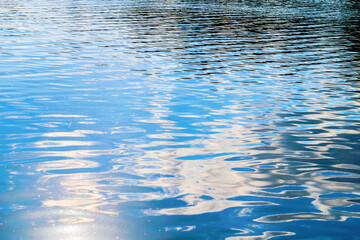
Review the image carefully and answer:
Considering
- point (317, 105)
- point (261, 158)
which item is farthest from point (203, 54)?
point (261, 158)

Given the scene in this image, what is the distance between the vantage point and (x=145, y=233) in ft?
25.2

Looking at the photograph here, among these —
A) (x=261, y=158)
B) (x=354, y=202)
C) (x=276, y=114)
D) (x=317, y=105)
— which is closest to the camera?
(x=354, y=202)

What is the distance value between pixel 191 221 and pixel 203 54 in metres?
20.0

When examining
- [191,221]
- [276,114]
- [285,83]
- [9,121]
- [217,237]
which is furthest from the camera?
[285,83]

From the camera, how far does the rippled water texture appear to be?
8172mm

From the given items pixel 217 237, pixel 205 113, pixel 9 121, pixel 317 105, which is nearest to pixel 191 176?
pixel 217 237

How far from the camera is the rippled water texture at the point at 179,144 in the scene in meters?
8.17

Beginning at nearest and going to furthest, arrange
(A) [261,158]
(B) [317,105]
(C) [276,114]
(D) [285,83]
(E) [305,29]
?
(A) [261,158]
(C) [276,114]
(B) [317,105]
(D) [285,83]
(E) [305,29]

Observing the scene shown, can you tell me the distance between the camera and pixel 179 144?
12188 millimetres

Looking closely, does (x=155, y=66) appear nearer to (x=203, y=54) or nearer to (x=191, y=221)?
(x=203, y=54)

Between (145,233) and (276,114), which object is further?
(276,114)

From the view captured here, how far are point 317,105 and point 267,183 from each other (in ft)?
23.0

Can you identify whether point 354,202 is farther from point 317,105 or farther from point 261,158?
point 317,105

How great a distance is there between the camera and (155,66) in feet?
76.4
